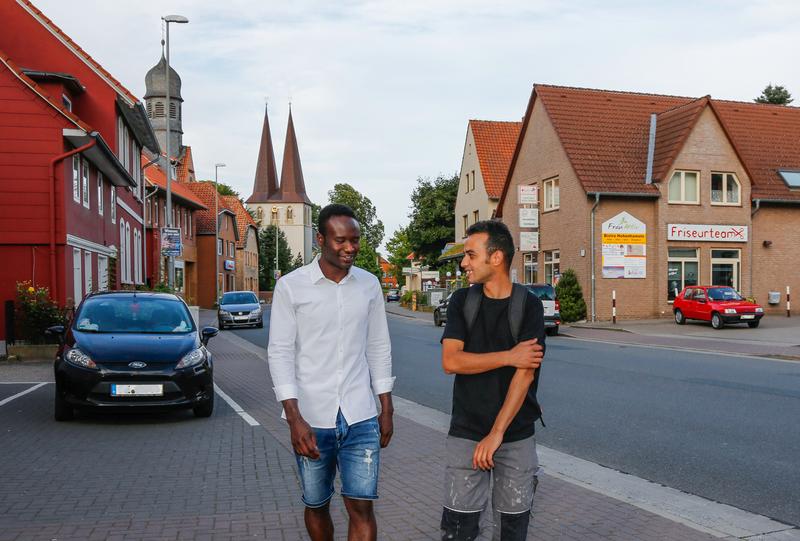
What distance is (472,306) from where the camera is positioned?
3.40 m

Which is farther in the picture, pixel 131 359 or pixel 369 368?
pixel 131 359

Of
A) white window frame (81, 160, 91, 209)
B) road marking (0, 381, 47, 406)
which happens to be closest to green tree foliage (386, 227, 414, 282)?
white window frame (81, 160, 91, 209)

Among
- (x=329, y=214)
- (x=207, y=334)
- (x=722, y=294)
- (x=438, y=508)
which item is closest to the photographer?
(x=329, y=214)

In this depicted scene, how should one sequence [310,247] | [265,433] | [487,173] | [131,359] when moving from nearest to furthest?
1. [265,433]
2. [131,359]
3. [487,173]
4. [310,247]

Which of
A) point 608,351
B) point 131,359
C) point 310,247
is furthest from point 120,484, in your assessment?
point 310,247

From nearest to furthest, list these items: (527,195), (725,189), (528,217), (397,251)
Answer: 1. (725,189)
2. (527,195)
3. (528,217)
4. (397,251)

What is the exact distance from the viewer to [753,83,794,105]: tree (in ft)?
217

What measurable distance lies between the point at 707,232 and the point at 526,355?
104ft

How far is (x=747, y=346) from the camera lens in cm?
2066

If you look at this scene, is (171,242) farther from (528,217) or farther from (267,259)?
(267,259)

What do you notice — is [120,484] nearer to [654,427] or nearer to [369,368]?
[369,368]

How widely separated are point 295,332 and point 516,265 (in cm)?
3652

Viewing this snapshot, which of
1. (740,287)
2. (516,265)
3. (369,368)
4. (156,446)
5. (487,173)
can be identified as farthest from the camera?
(487,173)

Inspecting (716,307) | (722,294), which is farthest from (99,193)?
(722,294)
